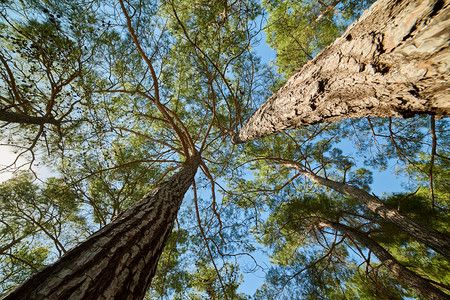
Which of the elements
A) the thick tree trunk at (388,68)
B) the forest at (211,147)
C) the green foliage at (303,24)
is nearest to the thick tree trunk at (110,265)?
the forest at (211,147)

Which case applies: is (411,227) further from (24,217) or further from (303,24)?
(24,217)

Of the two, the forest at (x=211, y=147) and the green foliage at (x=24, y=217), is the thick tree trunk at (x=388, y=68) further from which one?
the green foliage at (x=24, y=217)

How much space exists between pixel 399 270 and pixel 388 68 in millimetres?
3844

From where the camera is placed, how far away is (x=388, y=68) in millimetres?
598

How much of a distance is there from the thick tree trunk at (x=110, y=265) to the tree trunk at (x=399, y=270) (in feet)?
12.0

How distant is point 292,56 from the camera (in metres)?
3.95

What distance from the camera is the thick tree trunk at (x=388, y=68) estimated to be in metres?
0.47

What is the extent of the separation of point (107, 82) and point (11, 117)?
149 centimetres

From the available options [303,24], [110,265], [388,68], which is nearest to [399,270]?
[388,68]

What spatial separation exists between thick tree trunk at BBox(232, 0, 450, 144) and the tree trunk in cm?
336

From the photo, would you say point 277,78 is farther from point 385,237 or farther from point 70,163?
point 70,163

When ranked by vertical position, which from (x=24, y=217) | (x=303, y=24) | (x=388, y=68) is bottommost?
(x=388, y=68)

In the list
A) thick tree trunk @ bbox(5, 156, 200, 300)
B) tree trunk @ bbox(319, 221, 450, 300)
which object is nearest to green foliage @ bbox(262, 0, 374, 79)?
tree trunk @ bbox(319, 221, 450, 300)

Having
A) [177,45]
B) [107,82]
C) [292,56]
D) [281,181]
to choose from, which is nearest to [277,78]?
[292,56]
